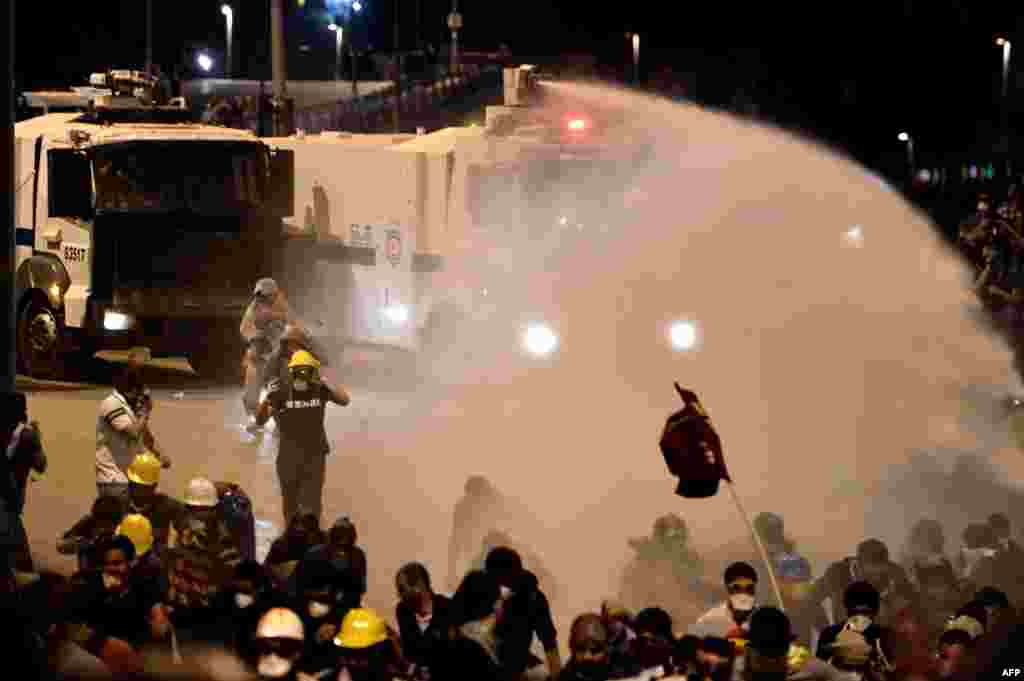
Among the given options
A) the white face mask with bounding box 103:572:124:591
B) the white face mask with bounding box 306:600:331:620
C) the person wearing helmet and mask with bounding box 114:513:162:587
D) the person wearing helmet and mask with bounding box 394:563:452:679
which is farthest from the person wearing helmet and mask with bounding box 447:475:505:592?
the white face mask with bounding box 306:600:331:620

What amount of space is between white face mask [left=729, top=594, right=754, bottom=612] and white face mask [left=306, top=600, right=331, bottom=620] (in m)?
1.63

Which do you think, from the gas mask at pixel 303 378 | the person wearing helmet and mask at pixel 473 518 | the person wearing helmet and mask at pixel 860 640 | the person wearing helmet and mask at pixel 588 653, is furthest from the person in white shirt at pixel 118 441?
the person wearing helmet and mask at pixel 588 653

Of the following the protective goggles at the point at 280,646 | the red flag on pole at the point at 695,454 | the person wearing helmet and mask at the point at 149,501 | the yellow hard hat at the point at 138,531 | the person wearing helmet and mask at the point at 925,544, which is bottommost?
the person wearing helmet and mask at the point at 925,544

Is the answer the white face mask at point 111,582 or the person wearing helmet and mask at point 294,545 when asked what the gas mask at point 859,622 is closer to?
the person wearing helmet and mask at point 294,545

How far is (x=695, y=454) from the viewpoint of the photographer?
937 centimetres

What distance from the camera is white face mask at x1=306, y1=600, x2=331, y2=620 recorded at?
26.3ft

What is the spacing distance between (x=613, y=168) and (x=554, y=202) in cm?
67

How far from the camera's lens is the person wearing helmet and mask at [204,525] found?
10.0m

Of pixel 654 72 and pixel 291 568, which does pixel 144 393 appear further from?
pixel 654 72

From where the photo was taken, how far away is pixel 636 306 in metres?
20.9

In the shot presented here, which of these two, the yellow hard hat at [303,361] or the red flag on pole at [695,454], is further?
the yellow hard hat at [303,361]

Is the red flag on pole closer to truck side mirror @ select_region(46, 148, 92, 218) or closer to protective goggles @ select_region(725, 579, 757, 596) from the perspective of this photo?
protective goggles @ select_region(725, 579, 757, 596)

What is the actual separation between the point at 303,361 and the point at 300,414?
0.32 meters

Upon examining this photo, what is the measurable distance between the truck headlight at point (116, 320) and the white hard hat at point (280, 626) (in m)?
13.9
